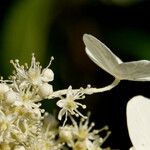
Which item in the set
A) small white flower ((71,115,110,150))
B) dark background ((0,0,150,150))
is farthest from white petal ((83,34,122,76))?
dark background ((0,0,150,150))

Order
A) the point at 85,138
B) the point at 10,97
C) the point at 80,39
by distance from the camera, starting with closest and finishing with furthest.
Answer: the point at 10,97 < the point at 85,138 < the point at 80,39

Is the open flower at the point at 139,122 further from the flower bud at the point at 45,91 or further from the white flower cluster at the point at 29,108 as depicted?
the flower bud at the point at 45,91

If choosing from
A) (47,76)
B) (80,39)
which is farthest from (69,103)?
(80,39)

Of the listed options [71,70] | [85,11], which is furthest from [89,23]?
[71,70]

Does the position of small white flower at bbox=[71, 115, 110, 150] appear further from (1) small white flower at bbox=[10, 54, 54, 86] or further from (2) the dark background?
(2) the dark background

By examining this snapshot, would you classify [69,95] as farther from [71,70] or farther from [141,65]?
[71,70]

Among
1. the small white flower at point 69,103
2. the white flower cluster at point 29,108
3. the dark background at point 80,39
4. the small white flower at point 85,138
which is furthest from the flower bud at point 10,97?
the dark background at point 80,39

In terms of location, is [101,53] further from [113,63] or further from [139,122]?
[139,122]
